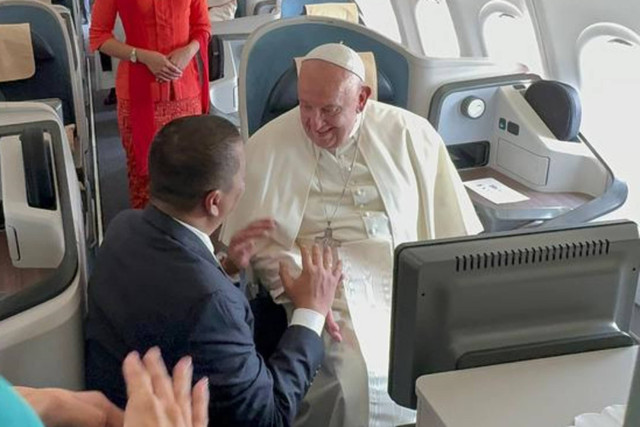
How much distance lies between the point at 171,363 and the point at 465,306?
0.77 m

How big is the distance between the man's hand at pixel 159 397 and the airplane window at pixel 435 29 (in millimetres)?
5075

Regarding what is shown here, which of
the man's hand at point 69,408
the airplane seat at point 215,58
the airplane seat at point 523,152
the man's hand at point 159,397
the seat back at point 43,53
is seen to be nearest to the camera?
the man's hand at point 159,397

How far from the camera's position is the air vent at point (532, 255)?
1150mm

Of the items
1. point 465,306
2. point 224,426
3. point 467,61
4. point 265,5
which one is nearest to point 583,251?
point 465,306

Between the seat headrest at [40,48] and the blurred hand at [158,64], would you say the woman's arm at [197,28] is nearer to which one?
the blurred hand at [158,64]

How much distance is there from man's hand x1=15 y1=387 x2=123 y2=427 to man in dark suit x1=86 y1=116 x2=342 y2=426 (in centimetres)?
20

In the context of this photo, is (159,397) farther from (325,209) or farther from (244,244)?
(325,209)

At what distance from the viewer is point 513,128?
313cm

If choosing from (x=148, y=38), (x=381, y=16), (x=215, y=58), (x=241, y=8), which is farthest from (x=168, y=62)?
(x=381, y=16)

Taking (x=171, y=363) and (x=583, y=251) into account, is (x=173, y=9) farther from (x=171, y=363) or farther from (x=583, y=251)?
(x=583, y=251)

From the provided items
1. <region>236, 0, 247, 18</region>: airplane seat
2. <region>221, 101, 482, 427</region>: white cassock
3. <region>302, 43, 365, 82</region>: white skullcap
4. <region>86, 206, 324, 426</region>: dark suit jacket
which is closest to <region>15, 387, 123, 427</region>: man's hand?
<region>86, 206, 324, 426</region>: dark suit jacket

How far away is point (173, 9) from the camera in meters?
3.44

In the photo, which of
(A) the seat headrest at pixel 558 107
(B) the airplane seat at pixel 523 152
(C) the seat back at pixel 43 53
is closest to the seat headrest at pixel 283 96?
(B) the airplane seat at pixel 523 152

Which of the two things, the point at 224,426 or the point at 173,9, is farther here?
the point at 173,9
